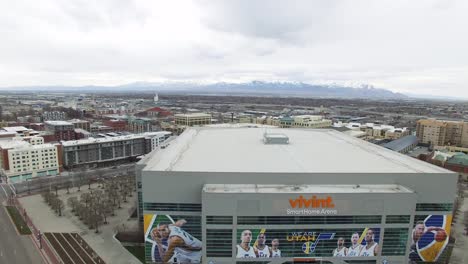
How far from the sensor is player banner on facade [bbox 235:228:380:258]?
1119 inches

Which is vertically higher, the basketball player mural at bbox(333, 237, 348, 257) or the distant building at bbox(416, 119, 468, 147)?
the distant building at bbox(416, 119, 468, 147)

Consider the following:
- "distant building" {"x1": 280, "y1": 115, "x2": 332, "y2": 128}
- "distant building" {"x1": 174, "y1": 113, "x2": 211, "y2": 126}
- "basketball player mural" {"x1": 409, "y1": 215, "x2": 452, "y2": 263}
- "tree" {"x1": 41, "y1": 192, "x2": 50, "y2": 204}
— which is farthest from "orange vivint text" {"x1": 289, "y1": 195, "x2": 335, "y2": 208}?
"distant building" {"x1": 174, "y1": 113, "x2": 211, "y2": 126}

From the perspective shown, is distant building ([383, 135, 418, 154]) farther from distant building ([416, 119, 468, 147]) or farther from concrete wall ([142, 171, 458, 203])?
concrete wall ([142, 171, 458, 203])

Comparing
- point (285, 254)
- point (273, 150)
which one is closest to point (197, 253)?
point (285, 254)

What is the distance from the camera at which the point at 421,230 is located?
3081cm

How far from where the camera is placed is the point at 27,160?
2373 inches

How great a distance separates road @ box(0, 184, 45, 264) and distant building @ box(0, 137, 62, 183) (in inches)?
771

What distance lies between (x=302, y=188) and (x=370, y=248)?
27.3ft

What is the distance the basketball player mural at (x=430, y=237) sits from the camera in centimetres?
3069

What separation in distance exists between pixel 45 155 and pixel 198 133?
32008 millimetres

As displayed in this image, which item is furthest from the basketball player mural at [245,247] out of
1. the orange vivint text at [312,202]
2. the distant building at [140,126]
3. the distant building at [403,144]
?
the distant building at [140,126]

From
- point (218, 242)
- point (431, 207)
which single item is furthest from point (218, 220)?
point (431, 207)

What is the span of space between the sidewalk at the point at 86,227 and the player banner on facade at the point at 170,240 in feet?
14.2

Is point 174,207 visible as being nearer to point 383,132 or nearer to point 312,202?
point 312,202
